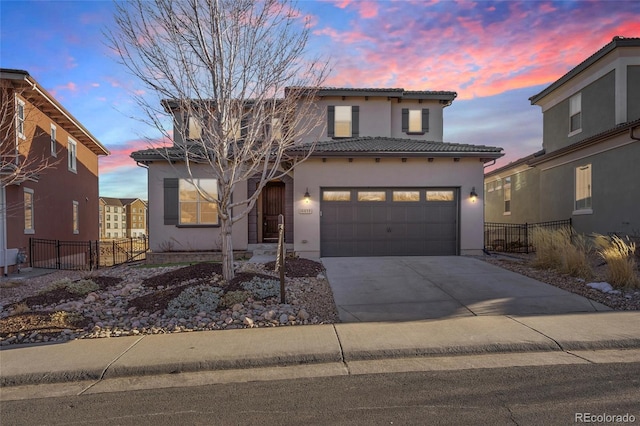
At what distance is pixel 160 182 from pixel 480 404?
1369 cm

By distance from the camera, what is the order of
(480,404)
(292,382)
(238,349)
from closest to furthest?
(480,404), (292,382), (238,349)

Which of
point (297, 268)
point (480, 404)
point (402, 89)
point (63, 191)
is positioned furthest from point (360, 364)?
point (63, 191)

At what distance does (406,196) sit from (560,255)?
503cm

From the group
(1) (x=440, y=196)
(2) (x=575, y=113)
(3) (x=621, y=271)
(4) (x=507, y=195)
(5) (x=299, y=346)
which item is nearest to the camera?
(5) (x=299, y=346)

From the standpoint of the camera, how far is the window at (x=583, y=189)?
15008mm

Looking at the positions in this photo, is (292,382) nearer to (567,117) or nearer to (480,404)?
(480,404)

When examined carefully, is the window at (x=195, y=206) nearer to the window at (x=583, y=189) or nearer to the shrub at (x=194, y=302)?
the shrub at (x=194, y=302)

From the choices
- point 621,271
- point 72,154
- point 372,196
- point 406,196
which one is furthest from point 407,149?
point 72,154

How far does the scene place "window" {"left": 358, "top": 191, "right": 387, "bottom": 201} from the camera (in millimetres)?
13445

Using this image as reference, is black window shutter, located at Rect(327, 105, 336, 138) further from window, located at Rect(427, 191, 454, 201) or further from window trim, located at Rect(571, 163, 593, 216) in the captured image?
window trim, located at Rect(571, 163, 593, 216)

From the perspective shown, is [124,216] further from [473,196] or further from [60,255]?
[473,196]

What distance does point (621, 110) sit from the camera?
13930mm

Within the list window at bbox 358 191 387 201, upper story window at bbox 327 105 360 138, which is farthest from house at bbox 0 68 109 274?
upper story window at bbox 327 105 360 138

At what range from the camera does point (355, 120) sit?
681 inches
